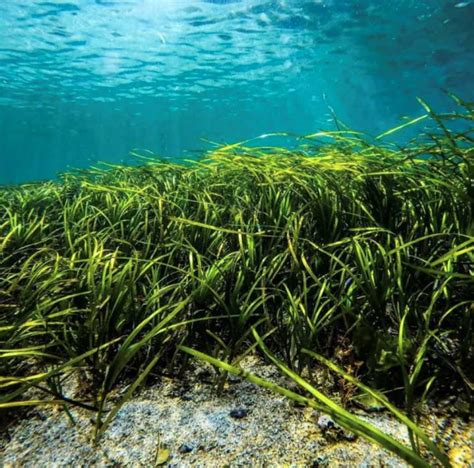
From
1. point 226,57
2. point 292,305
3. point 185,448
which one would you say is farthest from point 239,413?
point 226,57

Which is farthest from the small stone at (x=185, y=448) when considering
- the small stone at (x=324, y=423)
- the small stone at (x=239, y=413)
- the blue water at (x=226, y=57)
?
the blue water at (x=226, y=57)

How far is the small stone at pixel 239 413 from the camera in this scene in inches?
53.2

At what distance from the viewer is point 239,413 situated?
1365 mm

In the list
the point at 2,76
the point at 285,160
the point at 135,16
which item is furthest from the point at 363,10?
the point at 2,76

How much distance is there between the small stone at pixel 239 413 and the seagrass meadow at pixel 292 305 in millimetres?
135

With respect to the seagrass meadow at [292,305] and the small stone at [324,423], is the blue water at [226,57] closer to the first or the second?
the seagrass meadow at [292,305]

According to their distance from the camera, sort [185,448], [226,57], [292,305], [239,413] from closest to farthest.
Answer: [185,448] → [239,413] → [292,305] → [226,57]

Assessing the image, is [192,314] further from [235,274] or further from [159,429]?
[159,429]

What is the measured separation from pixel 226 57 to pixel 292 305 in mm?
34719

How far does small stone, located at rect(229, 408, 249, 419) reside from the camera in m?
1.35

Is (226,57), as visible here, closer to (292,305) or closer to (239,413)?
(292,305)

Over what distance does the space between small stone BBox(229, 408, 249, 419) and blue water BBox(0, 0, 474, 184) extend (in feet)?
40.0

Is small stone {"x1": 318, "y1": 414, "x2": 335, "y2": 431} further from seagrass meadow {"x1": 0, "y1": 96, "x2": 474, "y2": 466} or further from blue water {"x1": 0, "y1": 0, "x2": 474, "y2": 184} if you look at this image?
blue water {"x1": 0, "y1": 0, "x2": 474, "y2": 184}

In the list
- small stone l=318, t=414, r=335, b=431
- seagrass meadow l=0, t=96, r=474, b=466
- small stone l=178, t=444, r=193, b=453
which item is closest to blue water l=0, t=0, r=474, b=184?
seagrass meadow l=0, t=96, r=474, b=466
